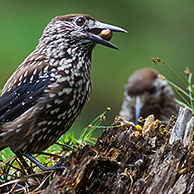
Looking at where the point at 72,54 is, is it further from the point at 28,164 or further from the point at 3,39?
the point at 3,39

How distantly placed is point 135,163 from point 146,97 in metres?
3.66

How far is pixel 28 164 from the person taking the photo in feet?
12.1

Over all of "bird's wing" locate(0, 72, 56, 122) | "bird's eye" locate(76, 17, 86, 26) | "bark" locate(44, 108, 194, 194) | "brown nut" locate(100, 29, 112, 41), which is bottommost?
"bark" locate(44, 108, 194, 194)

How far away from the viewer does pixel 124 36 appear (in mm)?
8750

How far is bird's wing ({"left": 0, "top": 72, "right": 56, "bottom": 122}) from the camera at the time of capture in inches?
140

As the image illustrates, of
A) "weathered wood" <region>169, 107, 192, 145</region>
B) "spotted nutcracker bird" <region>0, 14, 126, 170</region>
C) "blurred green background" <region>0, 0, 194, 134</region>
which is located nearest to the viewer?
"weathered wood" <region>169, 107, 192, 145</region>

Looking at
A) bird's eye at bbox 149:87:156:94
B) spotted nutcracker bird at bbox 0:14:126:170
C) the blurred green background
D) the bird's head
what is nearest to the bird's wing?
spotted nutcracker bird at bbox 0:14:126:170

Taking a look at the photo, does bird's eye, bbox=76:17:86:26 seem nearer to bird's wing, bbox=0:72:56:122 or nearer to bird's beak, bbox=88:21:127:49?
bird's beak, bbox=88:21:127:49

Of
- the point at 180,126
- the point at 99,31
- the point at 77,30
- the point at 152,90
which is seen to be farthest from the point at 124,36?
the point at 180,126

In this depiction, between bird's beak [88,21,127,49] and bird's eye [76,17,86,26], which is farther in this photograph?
bird's eye [76,17,86,26]

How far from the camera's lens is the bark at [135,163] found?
2.91m

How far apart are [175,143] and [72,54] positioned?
42.9 inches

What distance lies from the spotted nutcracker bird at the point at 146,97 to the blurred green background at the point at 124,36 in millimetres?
1430

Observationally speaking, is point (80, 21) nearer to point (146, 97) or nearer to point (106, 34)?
point (106, 34)
